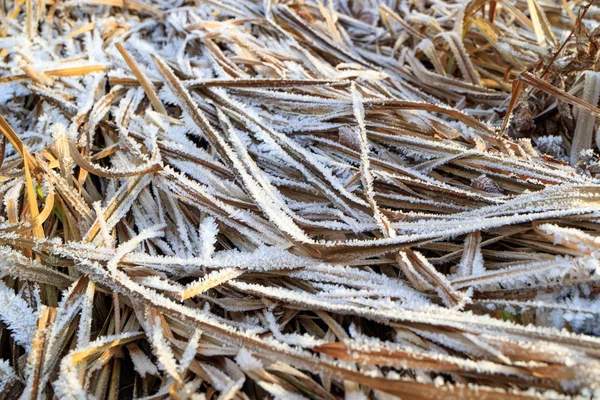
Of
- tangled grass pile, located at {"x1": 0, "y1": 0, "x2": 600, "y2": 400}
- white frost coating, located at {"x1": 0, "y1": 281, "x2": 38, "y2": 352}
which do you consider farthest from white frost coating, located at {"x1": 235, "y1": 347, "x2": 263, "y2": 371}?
white frost coating, located at {"x1": 0, "y1": 281, "x2": 38, "y2": 352}

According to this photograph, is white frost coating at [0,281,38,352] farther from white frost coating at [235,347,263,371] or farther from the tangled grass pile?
white frost coating at [235,347,263,371]

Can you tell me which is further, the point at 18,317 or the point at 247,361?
the point at 18,317

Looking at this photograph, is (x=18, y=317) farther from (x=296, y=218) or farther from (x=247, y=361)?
(x=296, y=218)

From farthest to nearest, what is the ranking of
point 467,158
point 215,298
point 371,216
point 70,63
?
point 70,63
point 467,158
point 371,216
point 215,298

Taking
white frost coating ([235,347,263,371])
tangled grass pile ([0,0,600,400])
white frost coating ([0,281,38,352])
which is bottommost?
white frost coating ([0,281,38,352])

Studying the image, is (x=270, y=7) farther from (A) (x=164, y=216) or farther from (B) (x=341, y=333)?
(B) (x=341, y=333)

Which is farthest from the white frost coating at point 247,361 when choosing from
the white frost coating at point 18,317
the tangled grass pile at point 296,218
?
the white frost coating at point 18,317

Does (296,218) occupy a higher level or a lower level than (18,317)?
higher

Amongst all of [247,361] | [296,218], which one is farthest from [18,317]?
[296,218]

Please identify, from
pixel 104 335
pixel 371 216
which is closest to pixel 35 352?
pixel 104 335
